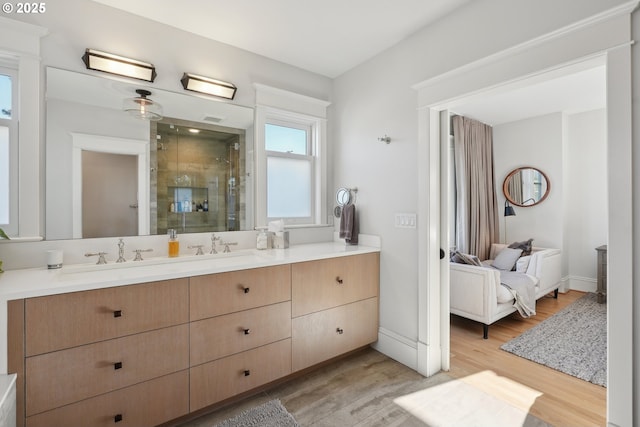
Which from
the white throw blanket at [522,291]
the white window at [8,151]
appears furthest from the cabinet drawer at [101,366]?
the white throw blanket at [522,291]

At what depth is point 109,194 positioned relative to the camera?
1958 mm

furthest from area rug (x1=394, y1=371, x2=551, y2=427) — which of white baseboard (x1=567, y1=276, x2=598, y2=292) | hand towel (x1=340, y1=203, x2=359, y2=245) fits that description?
white baseboard (x1=567, y1=276, x2=598, y2=292)

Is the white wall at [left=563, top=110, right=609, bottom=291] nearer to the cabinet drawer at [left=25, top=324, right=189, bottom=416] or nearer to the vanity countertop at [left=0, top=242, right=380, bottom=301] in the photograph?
the vanity countertop at [left=0, top=242, right=380, bottom=301]

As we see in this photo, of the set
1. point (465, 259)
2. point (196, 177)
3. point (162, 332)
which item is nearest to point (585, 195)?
point (465, 259)

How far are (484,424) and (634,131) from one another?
170 centimetres

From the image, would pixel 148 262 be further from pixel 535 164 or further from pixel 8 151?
pixel 535 164

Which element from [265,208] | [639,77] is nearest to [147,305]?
[265,208]

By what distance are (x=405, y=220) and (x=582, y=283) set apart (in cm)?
393

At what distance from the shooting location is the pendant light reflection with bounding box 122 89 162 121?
6.75 ft

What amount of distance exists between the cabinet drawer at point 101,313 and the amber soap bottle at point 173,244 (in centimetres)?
53

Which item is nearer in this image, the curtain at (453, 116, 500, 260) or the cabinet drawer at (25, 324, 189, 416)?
the cabinet drawer at (25, 324, 189, 416)

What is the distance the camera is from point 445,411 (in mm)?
1855

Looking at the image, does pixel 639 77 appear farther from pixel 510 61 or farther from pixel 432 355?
pixel 432 355

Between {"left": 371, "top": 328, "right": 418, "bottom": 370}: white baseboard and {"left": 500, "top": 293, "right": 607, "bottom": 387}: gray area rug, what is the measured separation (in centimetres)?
96
